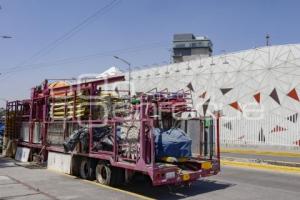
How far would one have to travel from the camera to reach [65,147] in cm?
1428

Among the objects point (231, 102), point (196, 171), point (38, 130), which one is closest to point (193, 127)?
point (196, 171)

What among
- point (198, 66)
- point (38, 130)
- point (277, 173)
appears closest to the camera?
point (277, 173)

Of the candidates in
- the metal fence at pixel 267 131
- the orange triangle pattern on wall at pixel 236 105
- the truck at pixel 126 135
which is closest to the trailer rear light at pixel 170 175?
the truck at pixel 126 135

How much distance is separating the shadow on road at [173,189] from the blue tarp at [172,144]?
94 centimetres

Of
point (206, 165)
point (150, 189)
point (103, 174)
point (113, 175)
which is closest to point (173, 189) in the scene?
point (150, 189)

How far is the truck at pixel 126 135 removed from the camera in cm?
1032

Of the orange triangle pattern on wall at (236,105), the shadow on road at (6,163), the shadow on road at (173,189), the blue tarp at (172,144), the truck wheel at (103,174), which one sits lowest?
the shadow on road at (173,189)

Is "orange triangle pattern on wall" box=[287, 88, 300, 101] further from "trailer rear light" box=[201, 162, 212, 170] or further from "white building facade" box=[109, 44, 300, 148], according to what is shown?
"trailer rear light" box=[201, 162, 212, 170]

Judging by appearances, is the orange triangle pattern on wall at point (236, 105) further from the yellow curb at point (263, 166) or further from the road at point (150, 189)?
the road at point (150, 189)

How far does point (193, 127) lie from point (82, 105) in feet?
12.0

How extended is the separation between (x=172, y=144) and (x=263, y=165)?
831cm

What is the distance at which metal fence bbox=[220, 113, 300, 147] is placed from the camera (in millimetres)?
29891

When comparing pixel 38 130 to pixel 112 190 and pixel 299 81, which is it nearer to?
pixel 112 190

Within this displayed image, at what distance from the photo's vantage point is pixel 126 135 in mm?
11055
